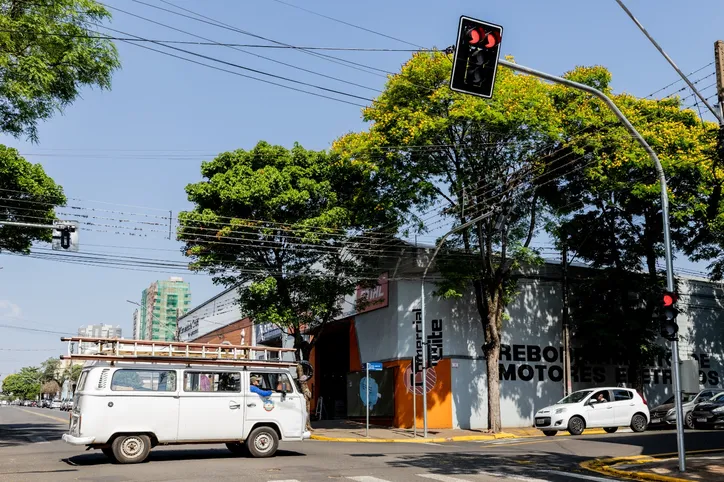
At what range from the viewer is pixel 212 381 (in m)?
16.6

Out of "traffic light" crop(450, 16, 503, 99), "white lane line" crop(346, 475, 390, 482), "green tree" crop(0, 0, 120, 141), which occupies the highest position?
"green tree" crop(0, 0, 120, 141)

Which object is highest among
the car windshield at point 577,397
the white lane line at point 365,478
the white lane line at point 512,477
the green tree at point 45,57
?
the green tree at point 45,57

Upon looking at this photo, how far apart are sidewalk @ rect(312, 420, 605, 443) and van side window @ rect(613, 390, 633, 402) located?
2422 millimetres

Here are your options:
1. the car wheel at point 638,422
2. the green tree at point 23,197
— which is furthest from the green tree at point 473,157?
the green tree at point 23,197

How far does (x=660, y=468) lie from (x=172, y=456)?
10942 millimetres

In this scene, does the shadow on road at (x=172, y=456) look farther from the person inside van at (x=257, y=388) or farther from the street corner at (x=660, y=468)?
the street corner at (x=660, y=468)

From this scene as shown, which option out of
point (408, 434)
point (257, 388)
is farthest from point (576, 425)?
point (257, 388)

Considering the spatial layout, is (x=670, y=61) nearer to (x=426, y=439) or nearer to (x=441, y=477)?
(x=441, y=477)

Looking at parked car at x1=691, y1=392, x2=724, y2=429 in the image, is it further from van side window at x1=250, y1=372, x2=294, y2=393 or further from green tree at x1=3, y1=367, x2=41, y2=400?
green tree at x1=3, y1=367, x2=41, y2=400

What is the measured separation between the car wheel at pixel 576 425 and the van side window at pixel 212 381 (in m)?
13.6

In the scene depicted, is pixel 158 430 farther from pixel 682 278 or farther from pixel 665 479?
pixel 682 278

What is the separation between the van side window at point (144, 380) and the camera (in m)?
15.5

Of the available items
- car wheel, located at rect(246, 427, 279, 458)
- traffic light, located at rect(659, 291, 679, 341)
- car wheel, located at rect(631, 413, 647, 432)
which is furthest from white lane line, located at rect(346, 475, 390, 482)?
car wheel, located at rect(631, 413, 647, 432)

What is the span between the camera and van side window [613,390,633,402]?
2631cm
